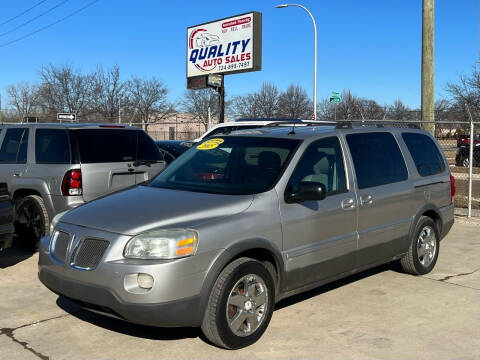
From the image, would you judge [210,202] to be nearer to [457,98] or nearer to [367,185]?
[367,185]

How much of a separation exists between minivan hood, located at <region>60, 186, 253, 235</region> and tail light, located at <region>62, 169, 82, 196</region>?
204 cm

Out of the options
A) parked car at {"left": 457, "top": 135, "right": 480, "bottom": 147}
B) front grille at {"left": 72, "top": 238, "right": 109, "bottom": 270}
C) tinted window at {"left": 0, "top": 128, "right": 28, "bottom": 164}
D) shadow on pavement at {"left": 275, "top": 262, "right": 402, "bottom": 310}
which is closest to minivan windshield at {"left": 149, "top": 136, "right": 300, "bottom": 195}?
front grille at {"left": 72, "top": 238, "right": 109, "bottom": 270}

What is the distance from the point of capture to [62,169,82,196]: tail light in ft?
21.2

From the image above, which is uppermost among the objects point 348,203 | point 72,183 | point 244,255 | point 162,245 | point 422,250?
point 72,183

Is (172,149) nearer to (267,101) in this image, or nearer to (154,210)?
(154,210)

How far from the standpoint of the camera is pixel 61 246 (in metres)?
4.17

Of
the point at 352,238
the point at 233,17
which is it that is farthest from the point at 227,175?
the point at 233,17

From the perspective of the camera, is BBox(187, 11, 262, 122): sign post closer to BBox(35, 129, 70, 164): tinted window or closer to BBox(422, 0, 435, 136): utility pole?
BBox(422, 0, 435, 136): utility pole

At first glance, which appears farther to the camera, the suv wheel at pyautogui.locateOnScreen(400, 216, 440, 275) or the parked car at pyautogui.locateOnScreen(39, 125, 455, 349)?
the suv wheel at pyautogui.locateOnScreen(400, 216, 440, 275)

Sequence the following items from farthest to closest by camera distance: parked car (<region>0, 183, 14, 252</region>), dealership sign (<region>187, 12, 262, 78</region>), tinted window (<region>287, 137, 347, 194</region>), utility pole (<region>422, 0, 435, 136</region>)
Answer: dealership sign (<region>187, 12, 262, 78</region>) → utility pole (<region>422, 0, 435, 136</region>) → parked car (<region>0, 183, 14, 252</region>) → tinted window (<region>287, 137, 347, 194</region>)

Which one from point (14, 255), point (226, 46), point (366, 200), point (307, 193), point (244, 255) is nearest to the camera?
point (244, 255)

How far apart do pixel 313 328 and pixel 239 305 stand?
2.86 feet

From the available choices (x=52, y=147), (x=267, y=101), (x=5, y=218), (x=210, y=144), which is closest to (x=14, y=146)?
(x=52, y=147)

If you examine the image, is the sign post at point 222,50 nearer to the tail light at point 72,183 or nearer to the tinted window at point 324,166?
the tail light at point 72,183
